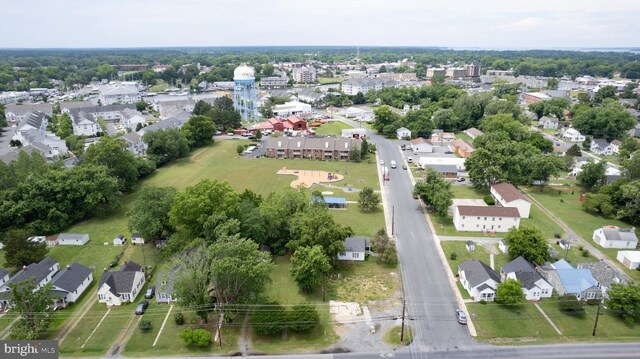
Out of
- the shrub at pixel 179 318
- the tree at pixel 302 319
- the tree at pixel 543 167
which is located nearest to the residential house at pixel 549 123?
the tree at pixel 543 167

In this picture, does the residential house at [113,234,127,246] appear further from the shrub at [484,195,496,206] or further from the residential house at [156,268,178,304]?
the shrub at [484,195,496,206]

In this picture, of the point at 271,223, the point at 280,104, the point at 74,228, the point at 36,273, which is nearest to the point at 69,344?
the point at 36,273

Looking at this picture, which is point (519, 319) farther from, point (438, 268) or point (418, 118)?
point (418, 118)

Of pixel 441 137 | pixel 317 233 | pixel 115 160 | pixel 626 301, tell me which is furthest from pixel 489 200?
pixel 115 160

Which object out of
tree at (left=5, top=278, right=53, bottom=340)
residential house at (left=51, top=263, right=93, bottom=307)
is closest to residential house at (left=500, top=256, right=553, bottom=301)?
tree at (left=5, top=278, right=53, bottom=340)

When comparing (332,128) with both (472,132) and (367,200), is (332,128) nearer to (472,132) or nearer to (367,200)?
(472,132)

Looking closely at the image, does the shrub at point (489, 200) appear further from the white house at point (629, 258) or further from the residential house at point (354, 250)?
the residential house at point (354, 250)
